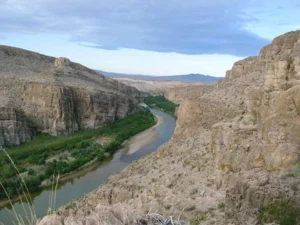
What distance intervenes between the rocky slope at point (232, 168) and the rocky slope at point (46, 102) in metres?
19.4

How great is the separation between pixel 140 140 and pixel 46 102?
Answer: 995 centimetres

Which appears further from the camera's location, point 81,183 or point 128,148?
point 128,148

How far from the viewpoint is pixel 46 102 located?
39.8 m

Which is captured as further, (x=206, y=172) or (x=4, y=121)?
(x=4, y=121)

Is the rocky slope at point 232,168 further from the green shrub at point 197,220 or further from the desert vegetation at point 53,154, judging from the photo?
the desert vegetation at point 53,154

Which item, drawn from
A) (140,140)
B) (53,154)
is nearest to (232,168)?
(53,154)

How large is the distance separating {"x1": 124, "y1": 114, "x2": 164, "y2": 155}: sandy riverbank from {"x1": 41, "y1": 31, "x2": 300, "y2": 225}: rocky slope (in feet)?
57.3

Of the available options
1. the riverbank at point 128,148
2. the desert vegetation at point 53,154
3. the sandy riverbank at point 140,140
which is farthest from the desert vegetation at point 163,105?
the desert vegetation at point 53,154

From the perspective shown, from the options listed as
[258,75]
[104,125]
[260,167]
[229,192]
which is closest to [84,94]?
[104,125]

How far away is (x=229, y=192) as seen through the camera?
5949mm

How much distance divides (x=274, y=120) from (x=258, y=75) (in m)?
10.9

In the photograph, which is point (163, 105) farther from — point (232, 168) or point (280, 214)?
point (280, 214)

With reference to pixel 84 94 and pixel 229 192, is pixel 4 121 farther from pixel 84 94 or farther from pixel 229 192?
pixel 229 192

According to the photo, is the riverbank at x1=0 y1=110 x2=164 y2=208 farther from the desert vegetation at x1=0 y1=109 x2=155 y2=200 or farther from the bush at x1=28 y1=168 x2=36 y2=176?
the bush at x1=28 y1=168 x2=36 y2=176
